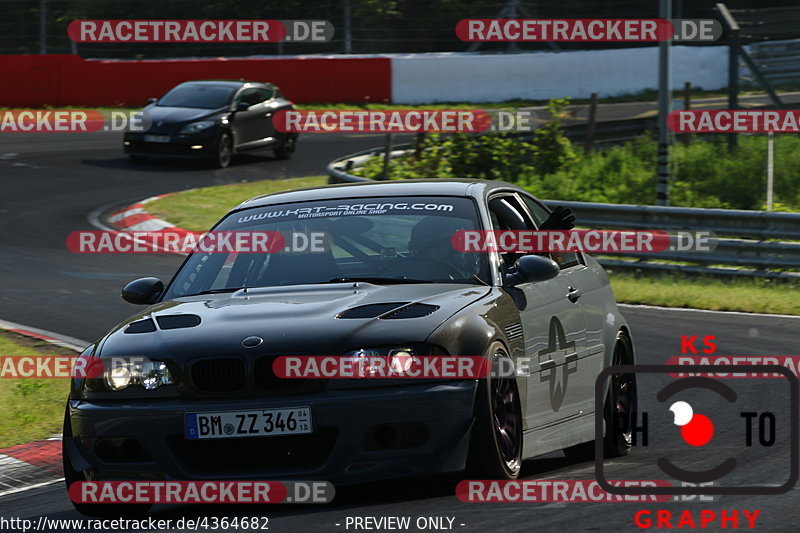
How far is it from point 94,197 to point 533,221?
52.2ft

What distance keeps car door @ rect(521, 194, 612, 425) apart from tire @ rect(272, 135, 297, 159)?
66.5 feet

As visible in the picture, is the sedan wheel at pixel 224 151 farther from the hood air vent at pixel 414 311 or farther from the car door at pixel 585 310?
the hood air vent at pixel 414 311

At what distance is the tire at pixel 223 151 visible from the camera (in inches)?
1034

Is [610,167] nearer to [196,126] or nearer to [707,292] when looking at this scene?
[196,126]

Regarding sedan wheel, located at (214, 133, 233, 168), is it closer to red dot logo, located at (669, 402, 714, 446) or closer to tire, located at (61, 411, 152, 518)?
red dot logo, located at (669, 402, 714, 446)

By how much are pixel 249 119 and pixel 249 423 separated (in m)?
21.7

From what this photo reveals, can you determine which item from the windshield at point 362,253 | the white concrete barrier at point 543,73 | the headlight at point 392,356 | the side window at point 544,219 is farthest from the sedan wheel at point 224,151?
the headlight at point 392,356

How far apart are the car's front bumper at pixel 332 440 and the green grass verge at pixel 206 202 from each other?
45.6ft

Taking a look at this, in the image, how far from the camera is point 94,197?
2273 cm

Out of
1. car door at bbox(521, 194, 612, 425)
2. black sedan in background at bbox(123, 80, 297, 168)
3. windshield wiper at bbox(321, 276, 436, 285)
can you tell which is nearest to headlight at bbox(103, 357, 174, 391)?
windshield wiper at bbox(321, 276, 436, 285)

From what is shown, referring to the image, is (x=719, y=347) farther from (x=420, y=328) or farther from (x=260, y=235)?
(x=420, y=328)

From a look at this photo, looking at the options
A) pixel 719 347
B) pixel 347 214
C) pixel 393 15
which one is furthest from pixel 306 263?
pixel 393 15

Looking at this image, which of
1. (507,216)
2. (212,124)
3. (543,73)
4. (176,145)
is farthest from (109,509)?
(543,73)

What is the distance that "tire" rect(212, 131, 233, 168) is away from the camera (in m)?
26.3
